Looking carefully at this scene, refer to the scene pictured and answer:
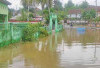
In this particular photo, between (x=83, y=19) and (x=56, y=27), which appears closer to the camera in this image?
(x=56, y=27)

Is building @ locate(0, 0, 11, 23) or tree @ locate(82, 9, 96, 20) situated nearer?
building @ locate(0, 0, 11, 23)

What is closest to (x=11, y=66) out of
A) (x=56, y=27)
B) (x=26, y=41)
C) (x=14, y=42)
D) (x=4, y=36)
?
(x=4, y=36)

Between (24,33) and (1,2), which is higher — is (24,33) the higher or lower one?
the lower one

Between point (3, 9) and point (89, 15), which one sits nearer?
point (3, 9)

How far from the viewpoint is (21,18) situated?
48.8 meters

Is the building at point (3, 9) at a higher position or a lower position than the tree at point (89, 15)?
lower

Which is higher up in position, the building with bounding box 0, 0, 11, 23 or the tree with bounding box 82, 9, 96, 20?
the tree with bounding box 82, 9, 96, 20

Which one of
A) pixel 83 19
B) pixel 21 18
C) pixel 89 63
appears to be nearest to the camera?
pixel 89 63

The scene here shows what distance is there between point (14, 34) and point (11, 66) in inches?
369

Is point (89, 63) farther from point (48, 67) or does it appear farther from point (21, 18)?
point (21, 18)

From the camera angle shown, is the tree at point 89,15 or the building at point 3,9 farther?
the tree at point 89,15

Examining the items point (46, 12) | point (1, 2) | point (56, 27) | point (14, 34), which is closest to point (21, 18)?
point (46, 12)

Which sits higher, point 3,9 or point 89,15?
point 89,15

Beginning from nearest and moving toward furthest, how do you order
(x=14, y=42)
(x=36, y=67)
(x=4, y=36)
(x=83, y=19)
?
(x=36, y=67) < (x=4, y=36) < (x=14, y=42) < (x=83, y=19)
